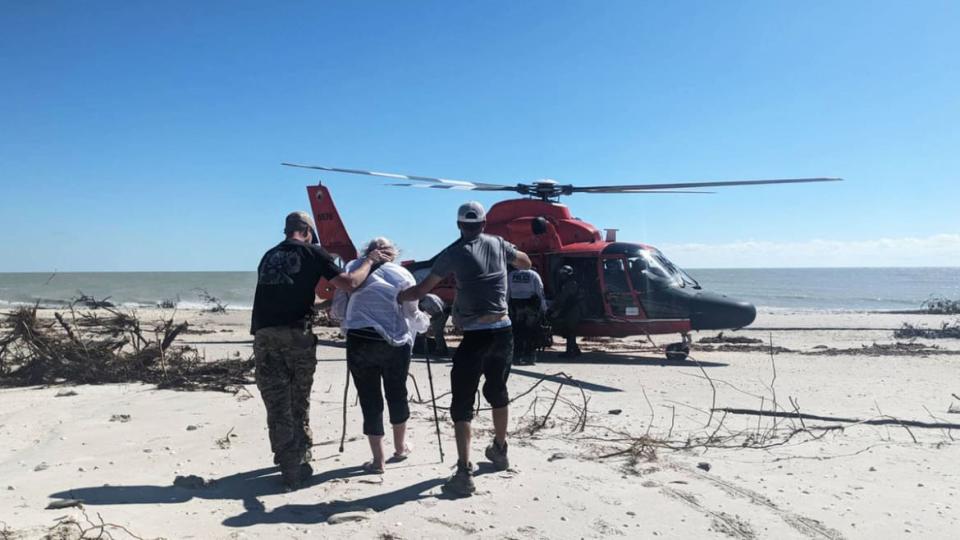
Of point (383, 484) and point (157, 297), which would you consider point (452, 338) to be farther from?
point (157, 297)

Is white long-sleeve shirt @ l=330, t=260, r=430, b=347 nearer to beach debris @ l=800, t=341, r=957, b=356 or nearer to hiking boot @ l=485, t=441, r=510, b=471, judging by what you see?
hiking boot @ l=485, t=441, r=510, b=471

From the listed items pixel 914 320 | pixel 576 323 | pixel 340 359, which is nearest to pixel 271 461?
pixel 340 359

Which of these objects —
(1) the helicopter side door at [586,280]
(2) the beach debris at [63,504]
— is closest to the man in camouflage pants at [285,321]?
Answer: (2) the beach debris at [63,504]

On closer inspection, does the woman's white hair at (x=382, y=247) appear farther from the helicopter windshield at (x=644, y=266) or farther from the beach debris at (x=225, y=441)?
the helicopter windshield at (x=644, y=266)

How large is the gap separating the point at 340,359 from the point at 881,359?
30.1 feet

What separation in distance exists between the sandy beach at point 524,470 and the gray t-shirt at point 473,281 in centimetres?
107

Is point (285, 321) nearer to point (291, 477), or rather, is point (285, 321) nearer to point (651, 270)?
point (291, 477)

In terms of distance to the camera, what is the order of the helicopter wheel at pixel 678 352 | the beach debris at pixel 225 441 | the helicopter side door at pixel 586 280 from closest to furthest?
1. the beach debris at pixel 225 441
2. the helicopter wheel at pixel 678 352
3. the helicopter side door at pixel 586 280

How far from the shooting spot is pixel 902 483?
164 inches

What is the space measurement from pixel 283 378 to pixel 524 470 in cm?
171

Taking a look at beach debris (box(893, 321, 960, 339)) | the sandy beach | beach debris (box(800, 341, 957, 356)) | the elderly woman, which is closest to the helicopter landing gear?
beach debris (box(800, 341, 957, 356))

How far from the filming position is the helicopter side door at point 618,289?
36.1 ft

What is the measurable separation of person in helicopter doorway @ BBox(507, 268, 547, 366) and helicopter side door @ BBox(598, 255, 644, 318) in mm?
1569

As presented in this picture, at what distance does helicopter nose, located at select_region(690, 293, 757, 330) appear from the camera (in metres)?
10.7
